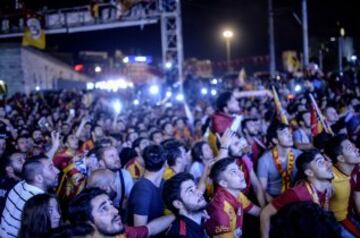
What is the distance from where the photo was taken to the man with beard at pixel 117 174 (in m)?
5.23

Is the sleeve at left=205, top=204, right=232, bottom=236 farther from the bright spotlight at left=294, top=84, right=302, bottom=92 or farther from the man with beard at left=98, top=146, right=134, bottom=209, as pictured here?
the bright spotlight at left=294, top=84, right=302, bottom=92

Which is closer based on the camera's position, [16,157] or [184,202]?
[184,202]

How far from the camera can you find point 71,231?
3.02 metres

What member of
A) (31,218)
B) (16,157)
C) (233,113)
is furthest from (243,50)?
(31,218)

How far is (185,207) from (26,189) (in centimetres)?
160

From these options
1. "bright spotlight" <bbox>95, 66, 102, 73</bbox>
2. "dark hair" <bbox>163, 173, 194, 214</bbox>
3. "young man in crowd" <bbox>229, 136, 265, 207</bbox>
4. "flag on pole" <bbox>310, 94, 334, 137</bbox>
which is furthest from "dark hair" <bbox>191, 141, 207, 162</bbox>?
"bright spotlight" <bbox>95, 66, 102, 73</bbox>

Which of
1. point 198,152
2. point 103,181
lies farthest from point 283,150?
point 103,181

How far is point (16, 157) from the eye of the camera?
586cm

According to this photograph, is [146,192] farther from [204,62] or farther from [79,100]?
[204,62]

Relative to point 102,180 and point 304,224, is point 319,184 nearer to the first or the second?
point 102,180

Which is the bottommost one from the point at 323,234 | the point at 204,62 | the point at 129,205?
the point at 129,205

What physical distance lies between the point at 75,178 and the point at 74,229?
253 cm

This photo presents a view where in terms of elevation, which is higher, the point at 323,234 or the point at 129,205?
the point at 323,234

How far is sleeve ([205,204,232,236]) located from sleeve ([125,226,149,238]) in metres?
0.56
